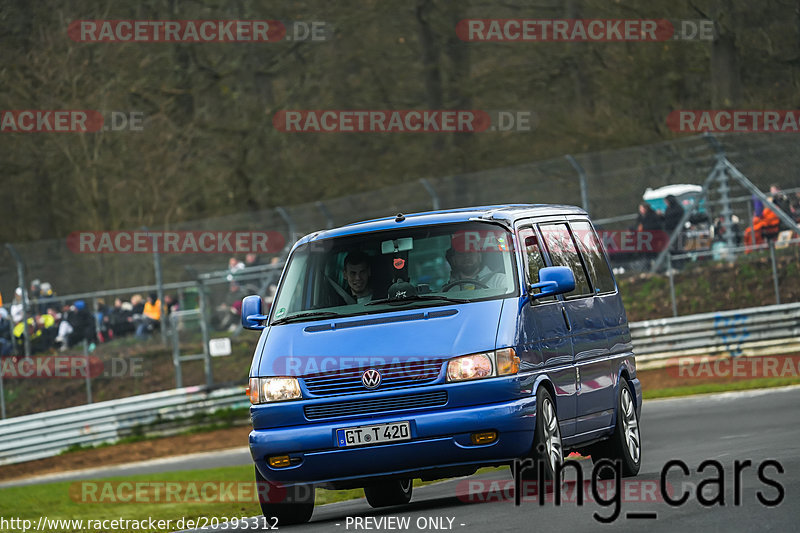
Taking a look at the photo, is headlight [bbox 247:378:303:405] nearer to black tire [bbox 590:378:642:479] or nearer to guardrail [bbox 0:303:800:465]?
black tire [bbox 590:378:642:479]

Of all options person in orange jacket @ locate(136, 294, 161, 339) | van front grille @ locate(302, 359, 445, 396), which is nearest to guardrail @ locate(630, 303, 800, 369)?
person in orange jacket @ locate(136, 294, 161, 339)

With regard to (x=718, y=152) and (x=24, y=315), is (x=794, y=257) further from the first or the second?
(x=24, y=315)

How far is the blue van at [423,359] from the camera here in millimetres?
9242

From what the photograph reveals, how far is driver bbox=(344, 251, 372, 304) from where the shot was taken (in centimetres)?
1027

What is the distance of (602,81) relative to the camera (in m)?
42.6

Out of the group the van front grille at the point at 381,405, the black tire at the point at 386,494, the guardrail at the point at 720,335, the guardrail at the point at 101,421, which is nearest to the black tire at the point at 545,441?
the van front grille at the point at 381,405

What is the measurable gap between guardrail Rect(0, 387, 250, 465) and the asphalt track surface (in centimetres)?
1084

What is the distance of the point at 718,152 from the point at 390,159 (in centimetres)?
2299

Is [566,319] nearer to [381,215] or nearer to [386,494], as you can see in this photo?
[386,494]

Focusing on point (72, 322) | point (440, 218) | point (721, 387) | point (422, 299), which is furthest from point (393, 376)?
point (72, 322)

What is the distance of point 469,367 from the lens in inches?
364

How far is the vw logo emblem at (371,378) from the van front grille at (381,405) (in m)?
0.09

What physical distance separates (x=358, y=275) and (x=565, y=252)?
5.79 feet

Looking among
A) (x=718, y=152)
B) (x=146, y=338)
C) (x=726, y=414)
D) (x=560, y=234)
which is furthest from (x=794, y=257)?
(x=560, y=234)
